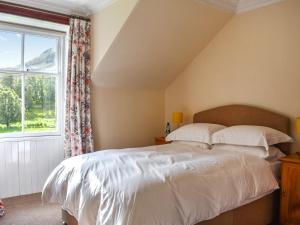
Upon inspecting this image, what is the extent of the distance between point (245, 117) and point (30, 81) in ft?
9.87

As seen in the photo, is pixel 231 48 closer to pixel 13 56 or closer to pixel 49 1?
pixel 49 1

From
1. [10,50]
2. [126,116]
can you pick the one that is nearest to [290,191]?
[126,116]

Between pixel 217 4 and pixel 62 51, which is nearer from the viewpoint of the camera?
pixel 217 4

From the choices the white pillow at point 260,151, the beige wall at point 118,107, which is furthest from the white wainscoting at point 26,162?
the white pillow at point 260,151

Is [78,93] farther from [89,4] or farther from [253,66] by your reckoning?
[253,66]

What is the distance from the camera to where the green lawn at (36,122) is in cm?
364

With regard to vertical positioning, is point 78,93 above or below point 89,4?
below

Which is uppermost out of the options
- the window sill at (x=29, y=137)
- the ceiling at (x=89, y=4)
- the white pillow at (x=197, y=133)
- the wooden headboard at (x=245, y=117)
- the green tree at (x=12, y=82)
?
the ceiling at (x=89, y=4)

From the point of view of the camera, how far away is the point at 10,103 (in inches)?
142

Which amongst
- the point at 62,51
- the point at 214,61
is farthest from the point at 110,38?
the point at 214,61

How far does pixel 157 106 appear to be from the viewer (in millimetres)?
4758

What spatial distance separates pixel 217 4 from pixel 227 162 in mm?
2089

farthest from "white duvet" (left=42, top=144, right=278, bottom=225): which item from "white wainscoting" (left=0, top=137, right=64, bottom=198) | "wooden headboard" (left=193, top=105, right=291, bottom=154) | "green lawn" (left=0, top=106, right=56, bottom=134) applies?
"green lawn" (left=0, top=106, right=56, bottom=134)

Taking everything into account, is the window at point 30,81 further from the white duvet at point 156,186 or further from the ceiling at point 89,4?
the white duvet at point 156,186
